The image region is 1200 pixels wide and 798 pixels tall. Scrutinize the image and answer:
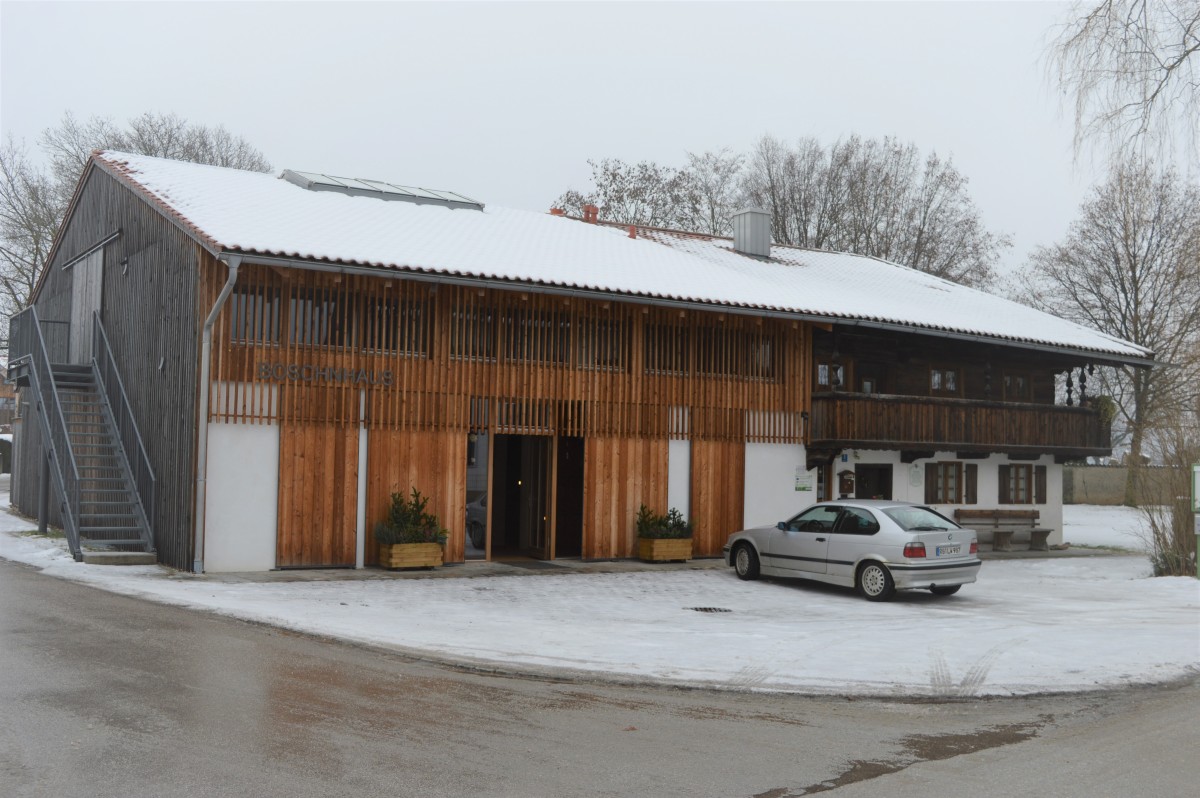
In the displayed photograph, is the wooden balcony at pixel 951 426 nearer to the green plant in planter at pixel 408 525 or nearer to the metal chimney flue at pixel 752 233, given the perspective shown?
the metal chimney flue at pixel 752 233

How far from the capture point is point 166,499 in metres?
17.4

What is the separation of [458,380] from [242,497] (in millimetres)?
4216

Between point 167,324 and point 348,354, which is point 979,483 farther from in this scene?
point 167,324

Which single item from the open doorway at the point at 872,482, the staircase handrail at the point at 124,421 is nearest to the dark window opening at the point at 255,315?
the staircase handrail at the point at 124,421

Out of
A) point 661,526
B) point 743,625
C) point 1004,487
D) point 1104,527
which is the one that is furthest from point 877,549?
point 1104,527

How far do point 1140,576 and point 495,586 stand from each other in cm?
1311

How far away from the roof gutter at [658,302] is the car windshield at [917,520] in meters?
5.70

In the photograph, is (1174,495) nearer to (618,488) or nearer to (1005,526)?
(1005,526)

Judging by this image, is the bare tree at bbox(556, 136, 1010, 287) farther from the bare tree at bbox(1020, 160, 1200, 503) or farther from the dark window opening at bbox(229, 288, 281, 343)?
the dark window opening at bbox(229, 288, 281, 343)

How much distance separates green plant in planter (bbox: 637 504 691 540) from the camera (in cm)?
2034

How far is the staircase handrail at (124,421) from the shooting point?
59.1 ft

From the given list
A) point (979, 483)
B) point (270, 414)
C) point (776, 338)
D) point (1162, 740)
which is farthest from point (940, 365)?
point (1162, 740)

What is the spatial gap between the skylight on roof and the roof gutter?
22.0 ft

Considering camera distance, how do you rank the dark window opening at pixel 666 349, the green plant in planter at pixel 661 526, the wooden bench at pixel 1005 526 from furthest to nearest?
1. the wooden bench at pixel 1005 526
2. the dark window opening at pixel 666 349
3. the green plant in planter at pixel 661 526
